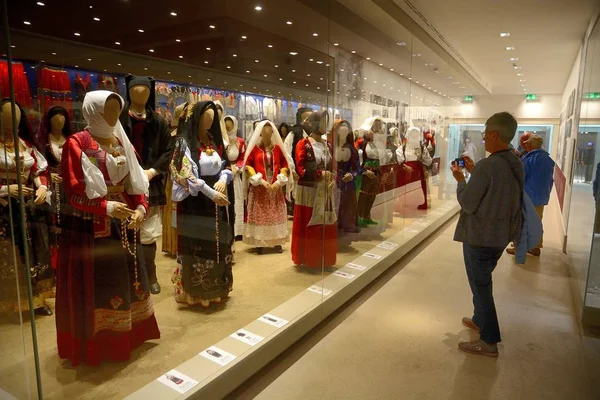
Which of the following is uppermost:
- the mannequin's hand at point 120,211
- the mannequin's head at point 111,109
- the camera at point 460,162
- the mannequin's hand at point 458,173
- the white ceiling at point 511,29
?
the white ceiling at point 511,29

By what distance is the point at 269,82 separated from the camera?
3348 millimetres

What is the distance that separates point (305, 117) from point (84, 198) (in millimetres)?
2236

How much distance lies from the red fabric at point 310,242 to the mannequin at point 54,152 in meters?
2.28

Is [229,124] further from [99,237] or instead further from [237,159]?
[99,237]

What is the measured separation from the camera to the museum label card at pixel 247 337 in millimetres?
2561

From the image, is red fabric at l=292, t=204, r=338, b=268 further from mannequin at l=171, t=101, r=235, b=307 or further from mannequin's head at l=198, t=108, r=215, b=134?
mannequin's head at l=198, t=108, r=215, b=134

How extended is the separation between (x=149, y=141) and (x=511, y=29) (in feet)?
16.7

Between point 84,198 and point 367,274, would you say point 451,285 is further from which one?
point 84,198

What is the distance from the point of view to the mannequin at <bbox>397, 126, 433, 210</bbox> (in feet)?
20.1

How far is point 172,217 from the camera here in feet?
11.3

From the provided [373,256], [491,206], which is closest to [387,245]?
[373,256]

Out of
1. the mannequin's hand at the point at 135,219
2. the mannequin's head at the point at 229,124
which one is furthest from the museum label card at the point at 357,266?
the mannequin's hand at the point at 135,219

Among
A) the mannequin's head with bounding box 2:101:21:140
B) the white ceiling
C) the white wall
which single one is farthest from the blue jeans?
the white wall

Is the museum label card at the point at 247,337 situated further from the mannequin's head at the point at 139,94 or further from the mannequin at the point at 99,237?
the mannequin's head at the point at 139,94
